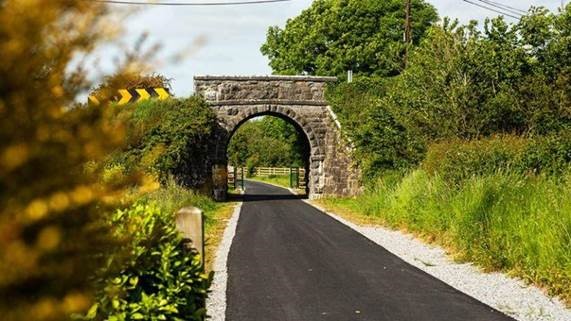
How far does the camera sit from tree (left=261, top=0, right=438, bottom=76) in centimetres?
4109

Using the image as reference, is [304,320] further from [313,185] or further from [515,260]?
[313,185]

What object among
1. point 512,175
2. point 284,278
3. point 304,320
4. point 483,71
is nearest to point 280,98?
point 483,71

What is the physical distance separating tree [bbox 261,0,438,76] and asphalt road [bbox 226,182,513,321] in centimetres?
2825

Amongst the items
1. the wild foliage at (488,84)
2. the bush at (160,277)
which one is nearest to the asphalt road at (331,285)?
the bush at (160,277)

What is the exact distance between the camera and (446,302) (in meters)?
7.94

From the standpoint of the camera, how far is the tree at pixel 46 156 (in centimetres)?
153

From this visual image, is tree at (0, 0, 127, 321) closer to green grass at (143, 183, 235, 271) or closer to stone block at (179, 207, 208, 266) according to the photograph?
stone block at (179, 207, 208, 266)

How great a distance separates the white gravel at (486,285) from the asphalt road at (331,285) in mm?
233

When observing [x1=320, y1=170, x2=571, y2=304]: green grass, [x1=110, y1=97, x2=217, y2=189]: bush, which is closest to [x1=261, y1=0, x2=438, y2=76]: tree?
[x1=110, y1=97, x2=217, y2=189]: bush

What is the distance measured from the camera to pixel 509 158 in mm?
14234

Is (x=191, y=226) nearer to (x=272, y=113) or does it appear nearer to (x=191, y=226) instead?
(x=191, y=226)

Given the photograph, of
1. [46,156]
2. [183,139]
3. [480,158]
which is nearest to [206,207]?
[183,139]

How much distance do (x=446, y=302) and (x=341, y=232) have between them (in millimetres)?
7025

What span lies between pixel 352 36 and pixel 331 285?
34738 millimetres
